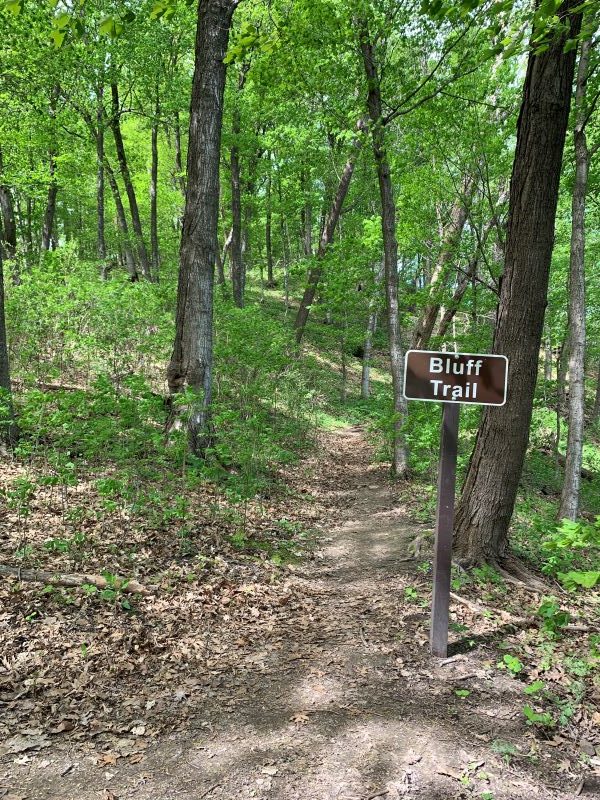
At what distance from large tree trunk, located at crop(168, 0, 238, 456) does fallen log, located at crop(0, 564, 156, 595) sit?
9.22 ft

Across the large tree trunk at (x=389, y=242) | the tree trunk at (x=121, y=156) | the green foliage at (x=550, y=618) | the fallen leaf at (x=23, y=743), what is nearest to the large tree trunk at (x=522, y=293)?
the green foliage at (x=550, y=618)

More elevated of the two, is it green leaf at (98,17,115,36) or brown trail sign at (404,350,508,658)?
green leaf at (98,17,115,36)

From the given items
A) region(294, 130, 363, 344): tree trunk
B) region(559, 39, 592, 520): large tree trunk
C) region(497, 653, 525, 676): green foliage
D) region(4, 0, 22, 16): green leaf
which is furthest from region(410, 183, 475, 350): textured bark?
region(4, 0, 22, 16): green leaf

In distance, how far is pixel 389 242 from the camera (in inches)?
376

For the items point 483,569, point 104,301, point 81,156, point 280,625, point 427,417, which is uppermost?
point 81,156

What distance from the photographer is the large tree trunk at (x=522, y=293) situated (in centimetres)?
416

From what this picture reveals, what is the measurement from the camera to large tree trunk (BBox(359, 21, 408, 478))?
847 centimetres

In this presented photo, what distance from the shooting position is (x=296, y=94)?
945 centimetres

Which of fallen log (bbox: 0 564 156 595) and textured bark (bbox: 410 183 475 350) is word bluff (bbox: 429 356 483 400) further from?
textured bark (bbox: 410 183 475 350)

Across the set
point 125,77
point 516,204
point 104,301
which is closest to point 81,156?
point 125,77

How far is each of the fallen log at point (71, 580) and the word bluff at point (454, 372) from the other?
2940 millimetres

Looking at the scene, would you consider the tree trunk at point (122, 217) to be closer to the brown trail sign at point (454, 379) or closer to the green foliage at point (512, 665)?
the brown trail sign at point (454, 379)

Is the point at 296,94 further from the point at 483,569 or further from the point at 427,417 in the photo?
the point at 483,569

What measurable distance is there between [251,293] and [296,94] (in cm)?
2138
